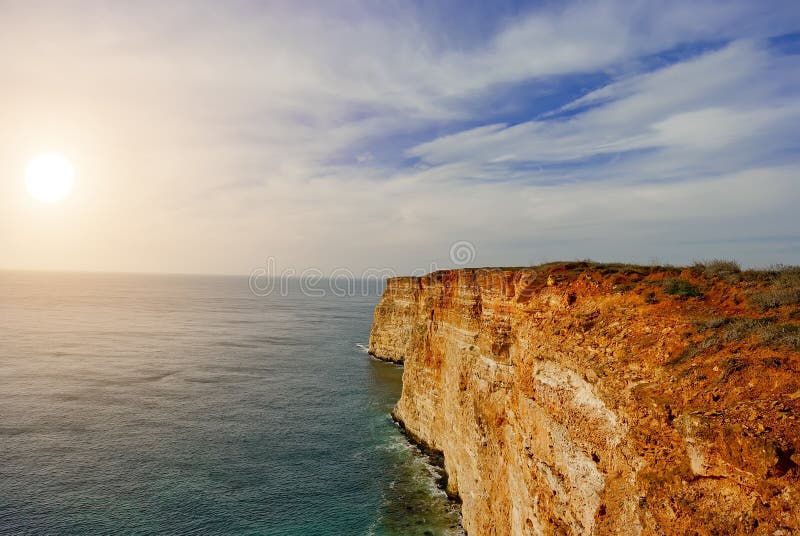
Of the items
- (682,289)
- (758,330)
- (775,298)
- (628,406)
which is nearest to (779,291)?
(775,298)

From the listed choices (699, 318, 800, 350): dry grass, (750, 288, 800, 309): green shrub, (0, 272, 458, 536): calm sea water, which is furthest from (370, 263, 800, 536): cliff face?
(0, 272, 458, 536): calm sea water

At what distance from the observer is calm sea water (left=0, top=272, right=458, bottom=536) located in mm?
23312

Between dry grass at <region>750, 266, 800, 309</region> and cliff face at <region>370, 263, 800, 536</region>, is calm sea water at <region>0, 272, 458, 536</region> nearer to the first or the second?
cliff face at <region>370, 263, 800, 536</region>

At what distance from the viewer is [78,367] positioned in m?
52.9

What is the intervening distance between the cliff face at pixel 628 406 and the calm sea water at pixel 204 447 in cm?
849

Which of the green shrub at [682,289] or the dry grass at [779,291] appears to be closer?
the dry grass at [779,291]

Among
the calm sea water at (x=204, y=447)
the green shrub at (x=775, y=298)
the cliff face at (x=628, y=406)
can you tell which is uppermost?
the green shrub at (x=775, y=298)

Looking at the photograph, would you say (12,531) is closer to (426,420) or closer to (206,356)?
(426,420)

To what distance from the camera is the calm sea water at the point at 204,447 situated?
76.5 feet

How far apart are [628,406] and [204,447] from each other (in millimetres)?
31625

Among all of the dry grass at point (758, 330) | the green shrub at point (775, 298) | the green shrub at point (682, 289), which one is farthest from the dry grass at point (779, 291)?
the green shrub at point (682, 289)

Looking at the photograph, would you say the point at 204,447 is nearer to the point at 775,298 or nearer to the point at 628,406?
the point at 628,406

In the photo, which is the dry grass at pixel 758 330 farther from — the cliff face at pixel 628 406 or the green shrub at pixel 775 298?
the green shrub at pixel 775 298

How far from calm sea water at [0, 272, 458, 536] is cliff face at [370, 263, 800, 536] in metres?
8.49
